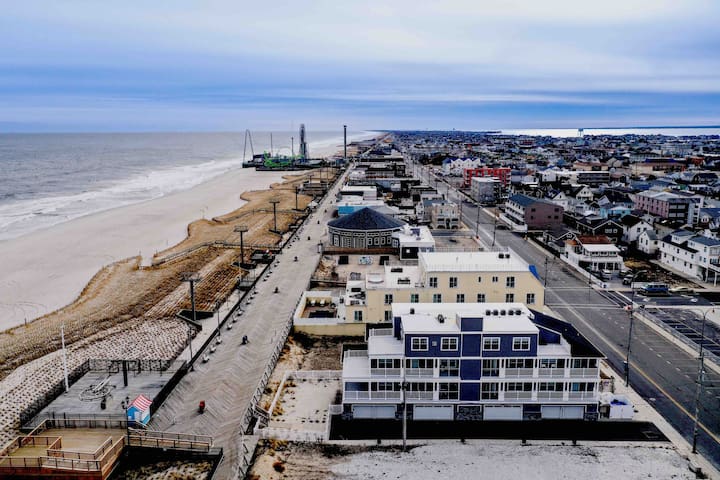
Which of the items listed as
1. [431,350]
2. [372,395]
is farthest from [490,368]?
[372,395]

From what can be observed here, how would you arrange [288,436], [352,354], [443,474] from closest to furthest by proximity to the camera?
[443,474] < [288,436] < [352,354]

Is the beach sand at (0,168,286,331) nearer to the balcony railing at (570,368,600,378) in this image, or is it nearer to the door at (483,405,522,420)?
the door at (483,405,522,420)

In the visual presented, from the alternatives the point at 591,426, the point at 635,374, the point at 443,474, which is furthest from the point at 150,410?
the point at 635,374

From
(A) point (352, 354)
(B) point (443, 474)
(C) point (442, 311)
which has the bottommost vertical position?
(B) point (443, 474)

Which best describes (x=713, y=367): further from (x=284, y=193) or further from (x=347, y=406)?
(x=284, y=193)

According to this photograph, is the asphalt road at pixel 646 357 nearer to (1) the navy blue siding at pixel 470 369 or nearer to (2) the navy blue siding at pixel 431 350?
(1) the navy blue siding at pixel 470 369

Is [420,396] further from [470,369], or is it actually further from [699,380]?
[699,380]
